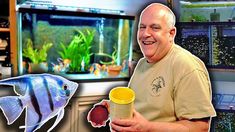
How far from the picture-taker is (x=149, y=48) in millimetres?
1291

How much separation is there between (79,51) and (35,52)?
344 mm

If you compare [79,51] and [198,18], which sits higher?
[198,18]

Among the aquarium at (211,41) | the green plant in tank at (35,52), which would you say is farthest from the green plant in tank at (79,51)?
the aquarium at (211,41)

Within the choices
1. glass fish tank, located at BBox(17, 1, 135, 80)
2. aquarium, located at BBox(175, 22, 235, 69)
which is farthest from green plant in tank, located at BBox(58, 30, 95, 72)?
aquarium, located at BBox(175, 22, 235, 69)

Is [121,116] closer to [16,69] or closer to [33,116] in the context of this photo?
[33,116]

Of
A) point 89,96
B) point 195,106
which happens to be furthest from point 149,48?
point 89,96

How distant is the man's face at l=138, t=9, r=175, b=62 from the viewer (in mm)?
1233

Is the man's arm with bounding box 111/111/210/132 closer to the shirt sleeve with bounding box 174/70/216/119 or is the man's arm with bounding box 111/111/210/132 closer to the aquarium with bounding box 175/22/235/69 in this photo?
the shirt sleeve with bounding box 174/70/216/119

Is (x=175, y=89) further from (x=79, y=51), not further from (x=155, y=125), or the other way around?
(x=79, y=51)

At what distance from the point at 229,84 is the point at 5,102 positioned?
1547mm

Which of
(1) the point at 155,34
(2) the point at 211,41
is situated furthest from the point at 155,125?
(2) the point at 211,41

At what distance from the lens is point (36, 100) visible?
1.98 meters

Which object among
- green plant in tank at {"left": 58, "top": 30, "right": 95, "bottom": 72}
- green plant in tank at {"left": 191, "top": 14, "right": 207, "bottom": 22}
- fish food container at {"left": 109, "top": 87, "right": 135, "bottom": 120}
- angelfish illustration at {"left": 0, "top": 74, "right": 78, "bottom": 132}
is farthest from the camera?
green plant in tank at {"left": 58, "top": 30, "right": 95, "bottom": 72}

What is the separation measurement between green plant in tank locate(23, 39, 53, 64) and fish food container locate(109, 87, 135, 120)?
55.9 inches
